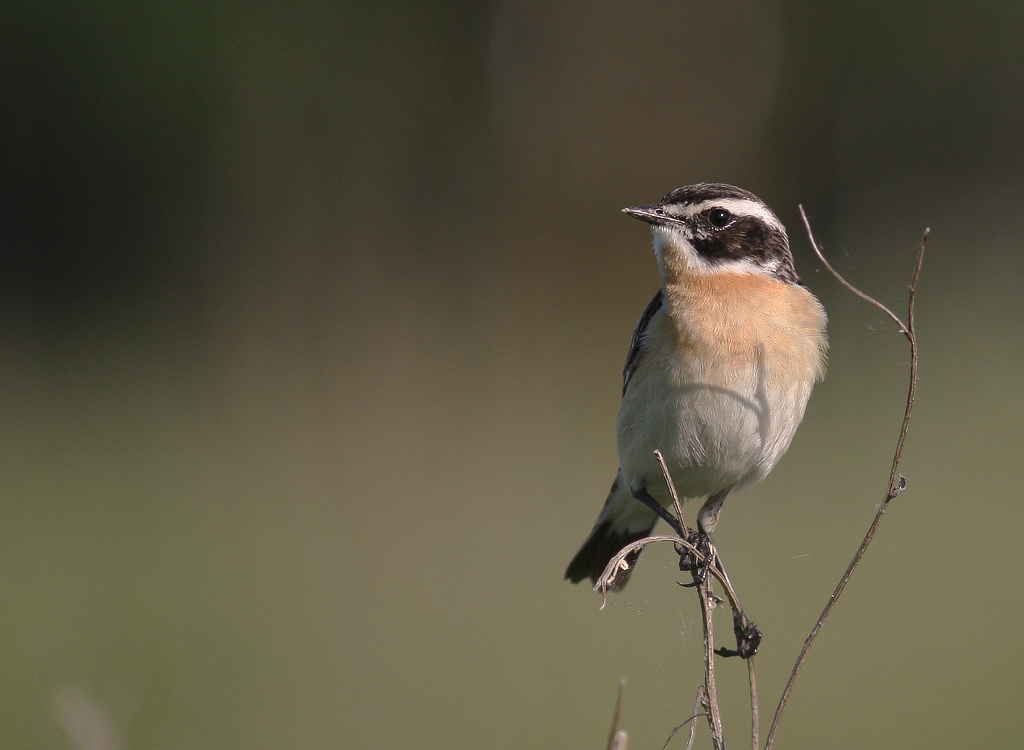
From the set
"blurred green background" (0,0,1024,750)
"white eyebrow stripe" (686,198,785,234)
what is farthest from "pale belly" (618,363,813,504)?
"blurred green background" (0,0,1024,750)

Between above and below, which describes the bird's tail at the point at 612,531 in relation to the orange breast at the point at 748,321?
below

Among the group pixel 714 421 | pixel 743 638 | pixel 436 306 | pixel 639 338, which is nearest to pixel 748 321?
pixel 714 421

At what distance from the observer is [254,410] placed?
11.1 m

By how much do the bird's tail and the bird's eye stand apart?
43.9 inches

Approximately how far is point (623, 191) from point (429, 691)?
271 inches

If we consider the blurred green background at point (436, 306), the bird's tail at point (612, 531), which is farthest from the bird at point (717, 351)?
the blurred green background at point (436, 306)

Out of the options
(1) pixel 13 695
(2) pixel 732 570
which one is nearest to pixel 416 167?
(2) pixel 732 570

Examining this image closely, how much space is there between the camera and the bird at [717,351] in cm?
357

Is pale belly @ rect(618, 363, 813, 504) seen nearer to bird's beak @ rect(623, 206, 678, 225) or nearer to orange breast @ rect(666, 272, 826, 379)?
orange breast @ rect(666, 272, 826, 379)

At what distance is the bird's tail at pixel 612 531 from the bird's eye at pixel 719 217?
1.12 meters

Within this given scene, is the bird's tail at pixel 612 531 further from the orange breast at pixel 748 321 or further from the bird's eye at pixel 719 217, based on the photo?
the bird's eye at pixel 719 217

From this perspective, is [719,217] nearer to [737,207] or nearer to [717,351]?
[737,207]

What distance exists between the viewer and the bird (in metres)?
3.57

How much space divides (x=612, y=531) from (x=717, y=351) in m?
1.22
